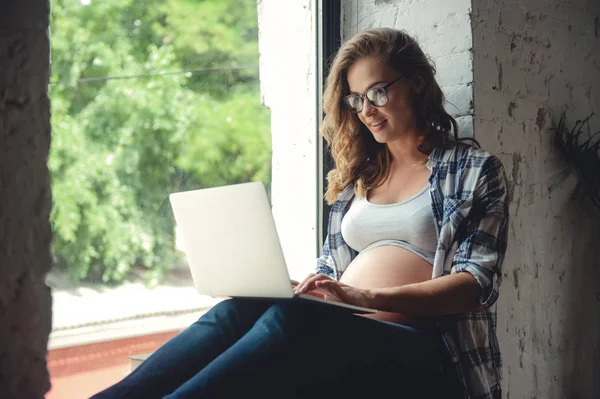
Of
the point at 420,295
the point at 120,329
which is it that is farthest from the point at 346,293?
the point at 120,329

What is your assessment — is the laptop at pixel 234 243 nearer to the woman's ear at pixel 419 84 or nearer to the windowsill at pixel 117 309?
the windowsill at pixel 117 309

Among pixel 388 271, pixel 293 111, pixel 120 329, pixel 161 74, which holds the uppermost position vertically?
pixel 161 74

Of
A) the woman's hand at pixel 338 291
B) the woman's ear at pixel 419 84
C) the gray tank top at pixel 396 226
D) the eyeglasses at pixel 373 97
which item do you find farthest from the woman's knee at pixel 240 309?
the woman's ear at pixel 419 84

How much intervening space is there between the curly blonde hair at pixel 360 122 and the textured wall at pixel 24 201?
1.01 m

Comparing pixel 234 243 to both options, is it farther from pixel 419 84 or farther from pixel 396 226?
pixel 419 84

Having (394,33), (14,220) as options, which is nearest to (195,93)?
(394,33)

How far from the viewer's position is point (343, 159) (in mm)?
1887

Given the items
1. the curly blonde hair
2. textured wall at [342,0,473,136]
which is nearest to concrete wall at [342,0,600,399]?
textured wall at [342,0,473,136]

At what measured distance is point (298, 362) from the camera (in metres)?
1.18

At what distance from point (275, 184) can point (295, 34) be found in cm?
53

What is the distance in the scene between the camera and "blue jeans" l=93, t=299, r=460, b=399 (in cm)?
115

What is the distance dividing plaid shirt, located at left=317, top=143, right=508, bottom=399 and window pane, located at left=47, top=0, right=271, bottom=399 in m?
0.78

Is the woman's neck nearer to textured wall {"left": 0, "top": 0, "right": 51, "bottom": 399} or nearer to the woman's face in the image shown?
the woman's face

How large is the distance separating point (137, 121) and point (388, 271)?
2.70 ft
